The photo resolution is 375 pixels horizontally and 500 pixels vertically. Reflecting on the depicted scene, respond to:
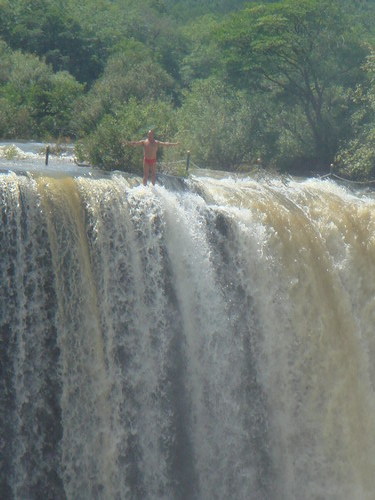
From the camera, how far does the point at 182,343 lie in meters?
12.4

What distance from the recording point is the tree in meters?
25.0

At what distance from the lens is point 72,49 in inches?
1359

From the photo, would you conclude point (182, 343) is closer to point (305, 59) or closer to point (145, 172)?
point (145, 172)

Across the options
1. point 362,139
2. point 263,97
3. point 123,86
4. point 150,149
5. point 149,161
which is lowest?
point 362,139

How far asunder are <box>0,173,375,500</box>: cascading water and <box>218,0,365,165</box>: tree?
10.8 metres

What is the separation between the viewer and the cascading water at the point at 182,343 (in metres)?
11.2

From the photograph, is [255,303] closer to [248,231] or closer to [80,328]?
[248,231]

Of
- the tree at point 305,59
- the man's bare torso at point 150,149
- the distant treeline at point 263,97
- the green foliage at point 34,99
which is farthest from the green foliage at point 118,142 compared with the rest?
the tree at point 305,59

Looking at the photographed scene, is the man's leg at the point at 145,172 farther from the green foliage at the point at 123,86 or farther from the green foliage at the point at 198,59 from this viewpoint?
the green foliage at the point at 198,59

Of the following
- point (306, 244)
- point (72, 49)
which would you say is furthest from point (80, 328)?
point (72, 49)

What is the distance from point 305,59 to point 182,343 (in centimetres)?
1474

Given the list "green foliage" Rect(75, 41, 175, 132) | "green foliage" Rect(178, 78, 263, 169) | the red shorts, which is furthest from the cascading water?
"green foliage" Rect(178, 78, 263, 169)

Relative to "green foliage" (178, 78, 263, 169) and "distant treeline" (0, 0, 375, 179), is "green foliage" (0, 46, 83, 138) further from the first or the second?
"green foliage" (178, 78, 263, 169)

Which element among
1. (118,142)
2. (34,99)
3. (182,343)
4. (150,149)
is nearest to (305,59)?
(34,99)
